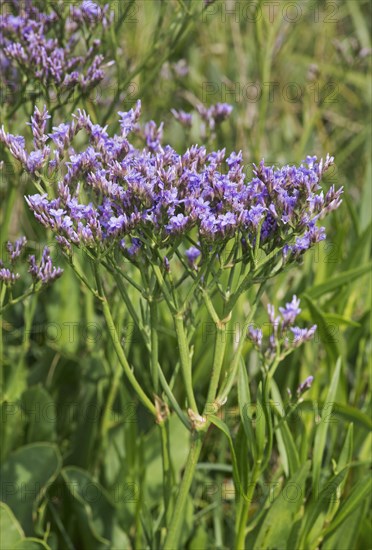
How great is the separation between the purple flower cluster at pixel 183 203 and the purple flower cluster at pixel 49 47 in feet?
1.52

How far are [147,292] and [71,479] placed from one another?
2.91ft

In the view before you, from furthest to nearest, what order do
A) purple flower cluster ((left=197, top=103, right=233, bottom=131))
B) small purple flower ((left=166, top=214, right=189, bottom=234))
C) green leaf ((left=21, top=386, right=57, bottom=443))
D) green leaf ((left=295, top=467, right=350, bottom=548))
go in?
A: 1. purple flower cluster ((left=197, top=103, right=233, bottom=131))
2. green leaf ((left=21, top=386, right=57, bottom=443))
3. green leaf ((left=295, top=467, right=350, bottom=548))
4. small purple flower ((left=166, top=214, right=189, bottom=234))

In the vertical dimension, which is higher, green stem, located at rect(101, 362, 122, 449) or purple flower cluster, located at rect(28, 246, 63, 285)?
purple flower cluster, located at rect(28, 246, 63, 285)

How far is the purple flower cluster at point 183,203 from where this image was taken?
1.83 metres

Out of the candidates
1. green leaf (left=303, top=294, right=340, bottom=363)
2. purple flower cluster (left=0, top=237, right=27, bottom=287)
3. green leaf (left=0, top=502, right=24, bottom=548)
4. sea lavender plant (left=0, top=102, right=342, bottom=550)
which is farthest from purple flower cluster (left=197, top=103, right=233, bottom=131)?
green leaf (left=0, top=502, right=24, bottom=548)

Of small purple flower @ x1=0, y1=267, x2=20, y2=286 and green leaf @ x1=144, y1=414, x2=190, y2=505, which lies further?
green leaf @ x1=144, y1=414, x2=190, y2=505

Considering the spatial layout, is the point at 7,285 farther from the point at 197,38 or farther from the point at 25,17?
the point at 197,38

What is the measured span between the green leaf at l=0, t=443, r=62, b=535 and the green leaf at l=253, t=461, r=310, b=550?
68 centimetres

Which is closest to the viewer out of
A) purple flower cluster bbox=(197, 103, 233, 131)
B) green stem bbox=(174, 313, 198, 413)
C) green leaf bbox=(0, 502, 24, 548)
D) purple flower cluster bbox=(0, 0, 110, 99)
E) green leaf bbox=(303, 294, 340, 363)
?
green stem bbox=(174, 313, 198, 413)

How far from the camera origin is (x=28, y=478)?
100 inches

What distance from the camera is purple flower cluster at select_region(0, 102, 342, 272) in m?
1.83

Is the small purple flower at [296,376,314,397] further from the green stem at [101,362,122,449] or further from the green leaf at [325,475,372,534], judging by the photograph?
the green stem at [101,362,122,449]

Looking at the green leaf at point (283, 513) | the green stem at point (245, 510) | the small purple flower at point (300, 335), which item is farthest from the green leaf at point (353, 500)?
the small purple flower at point (300, 335)

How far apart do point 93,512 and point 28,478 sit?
247mm
